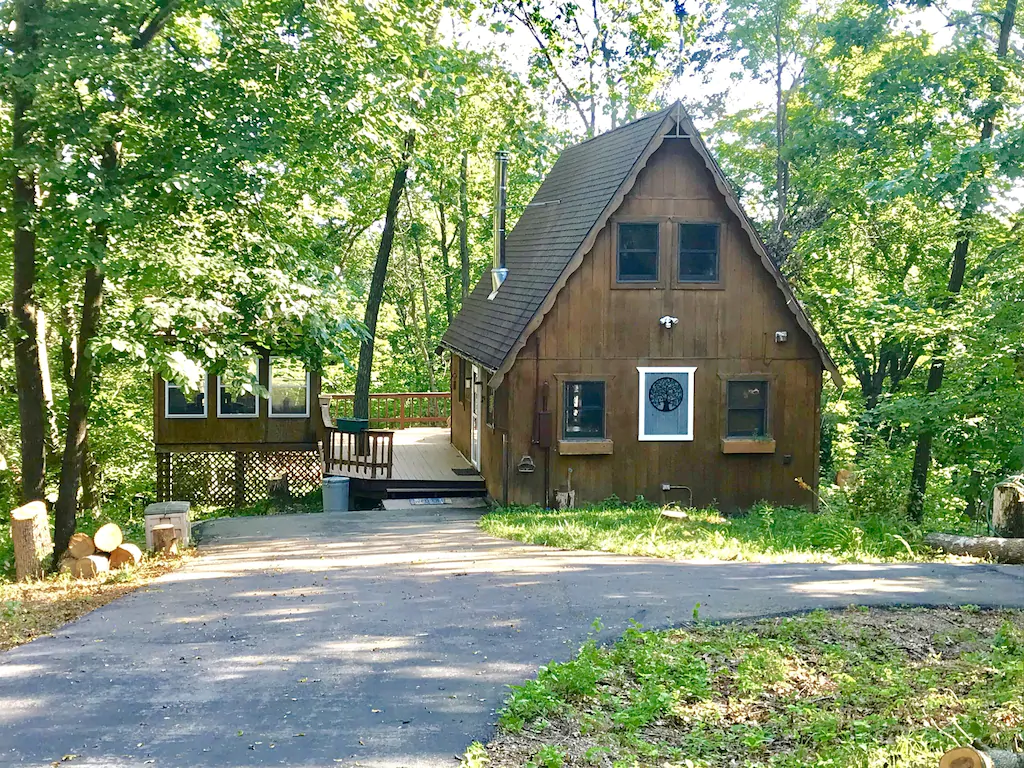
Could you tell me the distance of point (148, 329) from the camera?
11.4 meters

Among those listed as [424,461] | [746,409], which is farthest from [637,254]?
[424,461]

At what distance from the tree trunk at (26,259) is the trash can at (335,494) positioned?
22.1 feet

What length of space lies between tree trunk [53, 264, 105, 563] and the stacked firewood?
760 mm

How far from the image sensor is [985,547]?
456 inches

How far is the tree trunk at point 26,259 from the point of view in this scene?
10.9m

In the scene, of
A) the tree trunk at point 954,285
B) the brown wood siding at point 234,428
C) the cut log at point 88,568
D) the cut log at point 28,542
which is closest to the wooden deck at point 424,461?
the brown wood siding at point 234,428

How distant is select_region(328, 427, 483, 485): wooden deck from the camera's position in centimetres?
1995

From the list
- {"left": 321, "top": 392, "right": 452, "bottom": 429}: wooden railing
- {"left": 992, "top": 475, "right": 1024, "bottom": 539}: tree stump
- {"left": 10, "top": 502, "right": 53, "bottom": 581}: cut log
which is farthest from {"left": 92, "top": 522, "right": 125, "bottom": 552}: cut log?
{"left": 321, "top": 392, "right": 452, "bottom": 429}: wooden railing

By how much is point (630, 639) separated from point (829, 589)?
9.54 feet

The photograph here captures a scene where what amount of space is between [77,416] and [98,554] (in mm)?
1968

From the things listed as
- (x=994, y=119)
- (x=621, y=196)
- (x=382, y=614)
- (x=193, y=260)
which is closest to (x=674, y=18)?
(x=621, y=196)

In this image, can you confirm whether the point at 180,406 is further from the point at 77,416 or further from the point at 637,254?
the point at 637,254

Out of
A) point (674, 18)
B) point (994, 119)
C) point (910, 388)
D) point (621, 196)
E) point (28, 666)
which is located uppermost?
point (674, 18)

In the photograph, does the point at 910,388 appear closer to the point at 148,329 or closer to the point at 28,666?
the point at 148,329
